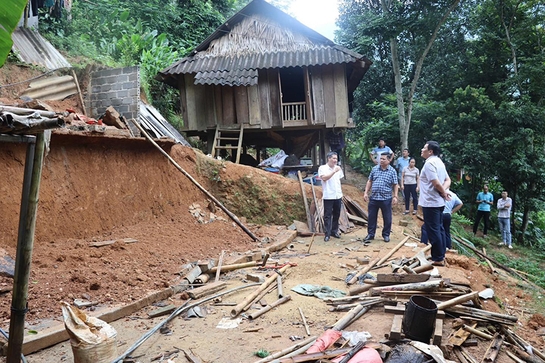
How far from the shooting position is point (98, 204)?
6555 mm

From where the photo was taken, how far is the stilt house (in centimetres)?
1250

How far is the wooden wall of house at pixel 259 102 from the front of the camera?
1271 cm

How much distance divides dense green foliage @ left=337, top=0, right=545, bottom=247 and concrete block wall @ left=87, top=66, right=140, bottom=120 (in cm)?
874

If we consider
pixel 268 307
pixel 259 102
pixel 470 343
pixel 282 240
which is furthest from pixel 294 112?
pixel 470 343

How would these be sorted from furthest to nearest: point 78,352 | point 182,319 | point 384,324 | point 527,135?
1. point 527,135
2. point 182,319
3. point 384,324
4. point 78,352

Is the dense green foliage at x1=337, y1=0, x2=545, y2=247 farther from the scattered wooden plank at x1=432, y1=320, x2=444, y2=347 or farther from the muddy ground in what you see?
the scattered wooden plank at x1=432, y1=320, x2=444, y2=347

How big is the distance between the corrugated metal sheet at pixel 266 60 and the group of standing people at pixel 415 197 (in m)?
3.22

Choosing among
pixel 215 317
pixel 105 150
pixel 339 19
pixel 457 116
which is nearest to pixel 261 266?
pixel 215 317

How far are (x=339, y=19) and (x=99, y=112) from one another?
17.2m

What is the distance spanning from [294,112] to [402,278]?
9871 mm

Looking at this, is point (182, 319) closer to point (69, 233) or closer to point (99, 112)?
point (69, 233)

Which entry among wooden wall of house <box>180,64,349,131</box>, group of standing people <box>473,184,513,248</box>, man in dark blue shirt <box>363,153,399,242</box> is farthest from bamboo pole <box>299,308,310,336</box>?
group of standing people <box>473,184,513,248</box>

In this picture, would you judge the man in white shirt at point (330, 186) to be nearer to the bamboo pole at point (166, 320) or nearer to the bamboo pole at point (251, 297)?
the bamboo pole at point (251, 297)

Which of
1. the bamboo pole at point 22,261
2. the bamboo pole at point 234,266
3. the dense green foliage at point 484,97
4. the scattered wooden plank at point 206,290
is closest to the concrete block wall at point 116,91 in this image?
the bamboo pole at point 234,266
